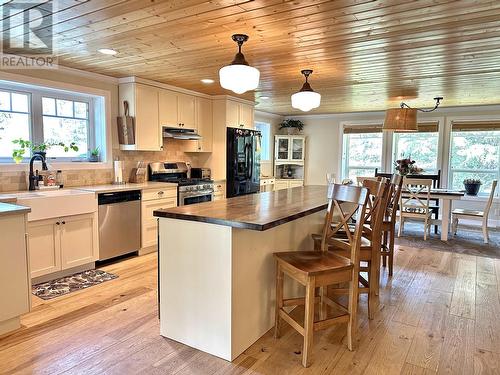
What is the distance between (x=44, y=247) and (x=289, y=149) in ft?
18.8

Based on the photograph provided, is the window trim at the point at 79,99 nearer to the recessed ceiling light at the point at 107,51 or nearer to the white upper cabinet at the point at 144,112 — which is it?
the white upper cabinet at the point at 144,112

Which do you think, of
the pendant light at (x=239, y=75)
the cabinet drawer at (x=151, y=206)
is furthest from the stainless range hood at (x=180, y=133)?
the pendant light at (x=239, y=75)

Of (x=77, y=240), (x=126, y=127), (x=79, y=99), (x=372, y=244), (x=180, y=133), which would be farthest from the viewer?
(x=180, y=133)

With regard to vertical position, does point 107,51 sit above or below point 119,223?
above

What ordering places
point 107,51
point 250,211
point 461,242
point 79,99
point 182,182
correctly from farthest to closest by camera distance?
1. point 461,242
2. point 182,182
3. point 79,99
4. point 107,51
5. point 250,211

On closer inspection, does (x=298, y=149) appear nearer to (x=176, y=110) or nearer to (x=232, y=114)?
(x=232, y=114)

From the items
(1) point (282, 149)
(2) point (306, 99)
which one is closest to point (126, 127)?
(2) point (306, 99)

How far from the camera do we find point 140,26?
2.58 metres

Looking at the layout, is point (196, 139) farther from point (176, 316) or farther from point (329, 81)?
point (176, 316)

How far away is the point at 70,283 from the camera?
3.34 meters

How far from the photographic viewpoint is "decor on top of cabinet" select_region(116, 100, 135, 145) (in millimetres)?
4344

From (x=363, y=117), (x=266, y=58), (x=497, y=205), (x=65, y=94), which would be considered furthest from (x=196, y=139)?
(x=497, y=205)

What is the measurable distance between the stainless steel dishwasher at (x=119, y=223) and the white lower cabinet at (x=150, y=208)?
0.19 ft

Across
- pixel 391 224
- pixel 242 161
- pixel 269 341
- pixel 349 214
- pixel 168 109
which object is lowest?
pixel 269 341
